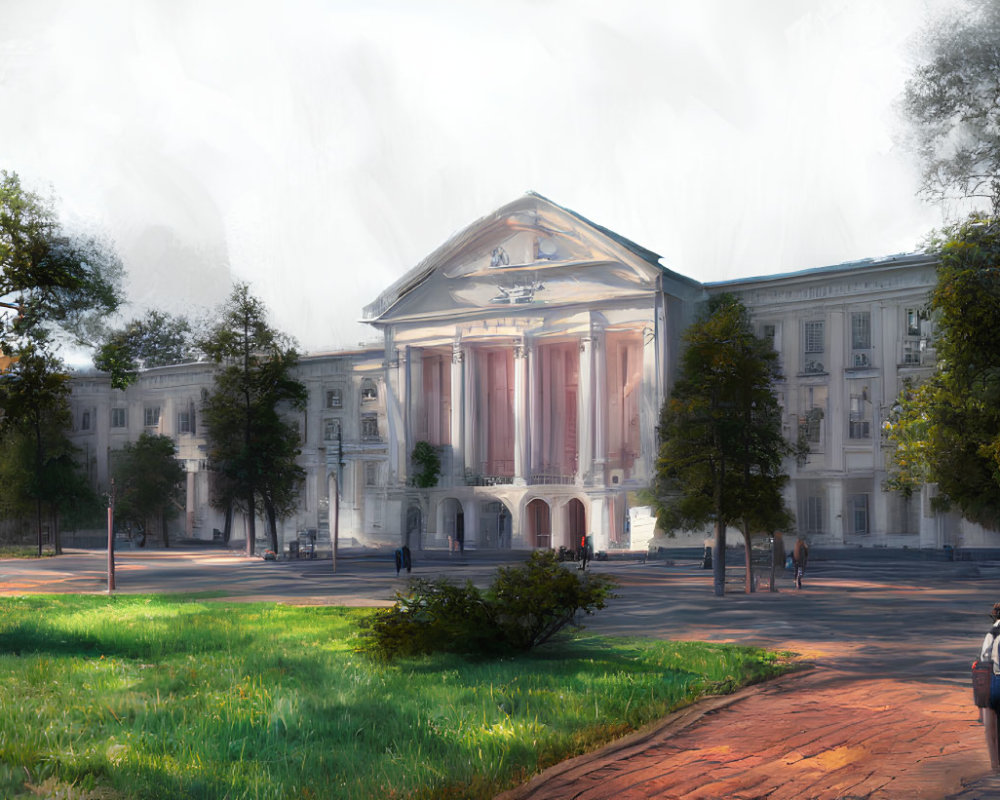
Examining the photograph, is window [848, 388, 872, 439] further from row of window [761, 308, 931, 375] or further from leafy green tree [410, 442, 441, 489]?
leafy green tree [410, 442, 441, 489]

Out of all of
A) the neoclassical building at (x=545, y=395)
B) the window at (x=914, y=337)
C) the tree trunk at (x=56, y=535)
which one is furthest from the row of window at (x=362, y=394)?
the window at (x=914, y=337)

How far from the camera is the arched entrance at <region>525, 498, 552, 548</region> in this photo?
59.5m

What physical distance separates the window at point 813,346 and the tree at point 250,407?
2595 cm

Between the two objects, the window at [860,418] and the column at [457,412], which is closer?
the window at [860,418]

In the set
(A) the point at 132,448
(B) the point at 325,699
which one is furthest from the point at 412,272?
(B) the point at 325,699

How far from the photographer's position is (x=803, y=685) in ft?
49.5

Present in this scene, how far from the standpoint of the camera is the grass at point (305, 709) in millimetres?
9578

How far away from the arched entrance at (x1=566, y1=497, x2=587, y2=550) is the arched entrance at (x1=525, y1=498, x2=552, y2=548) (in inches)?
42.0

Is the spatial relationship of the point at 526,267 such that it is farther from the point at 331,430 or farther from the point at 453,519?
the point at 331,430

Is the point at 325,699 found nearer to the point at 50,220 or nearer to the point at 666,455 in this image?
the point at 50,220

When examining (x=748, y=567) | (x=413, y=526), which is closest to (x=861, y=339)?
(x=748, y=567)

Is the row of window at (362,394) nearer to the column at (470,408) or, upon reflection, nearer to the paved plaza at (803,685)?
the column at (470,408)

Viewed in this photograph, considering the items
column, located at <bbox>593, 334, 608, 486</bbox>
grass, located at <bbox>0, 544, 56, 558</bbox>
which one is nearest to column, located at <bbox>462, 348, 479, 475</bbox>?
column, located at <bbox>593, 334, 608, 486</bbox>

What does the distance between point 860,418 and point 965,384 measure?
96.1 ft
